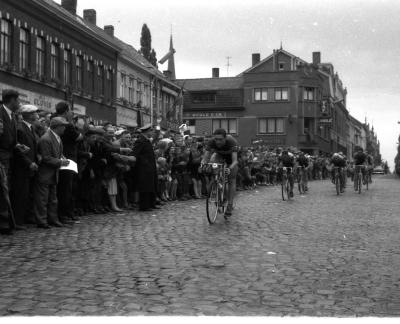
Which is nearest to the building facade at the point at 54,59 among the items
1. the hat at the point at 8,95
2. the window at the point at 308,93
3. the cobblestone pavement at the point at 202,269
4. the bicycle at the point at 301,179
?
the bicycle at the point at 301,179

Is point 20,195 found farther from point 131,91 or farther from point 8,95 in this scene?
point 131,91

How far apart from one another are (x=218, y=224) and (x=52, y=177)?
9.89 ft

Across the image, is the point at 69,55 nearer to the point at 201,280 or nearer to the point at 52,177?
the point at 52,177

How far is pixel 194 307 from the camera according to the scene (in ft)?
16.9

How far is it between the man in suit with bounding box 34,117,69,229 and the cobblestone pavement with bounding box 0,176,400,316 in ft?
1.45

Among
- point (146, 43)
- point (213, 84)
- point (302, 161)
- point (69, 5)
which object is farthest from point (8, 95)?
point (213, 84)

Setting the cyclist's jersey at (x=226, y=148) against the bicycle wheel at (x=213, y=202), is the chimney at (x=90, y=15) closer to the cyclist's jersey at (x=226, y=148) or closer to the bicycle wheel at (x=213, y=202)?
the cyclist's jersey at (x=226, y=148)

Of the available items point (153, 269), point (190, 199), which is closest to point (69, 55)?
point (190, 199)

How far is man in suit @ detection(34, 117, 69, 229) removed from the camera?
428 inches

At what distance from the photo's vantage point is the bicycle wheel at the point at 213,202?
11.6 meters

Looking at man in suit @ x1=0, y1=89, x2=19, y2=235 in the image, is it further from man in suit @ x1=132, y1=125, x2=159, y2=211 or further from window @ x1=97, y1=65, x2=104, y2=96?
window @ x1=97, y1=65, x2=104, y2=96

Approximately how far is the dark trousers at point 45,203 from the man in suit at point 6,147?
2.52ft

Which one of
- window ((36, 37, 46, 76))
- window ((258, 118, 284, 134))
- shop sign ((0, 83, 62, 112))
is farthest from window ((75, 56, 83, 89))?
window ((258, 118, 284, 134))

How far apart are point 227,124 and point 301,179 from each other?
47196mm
